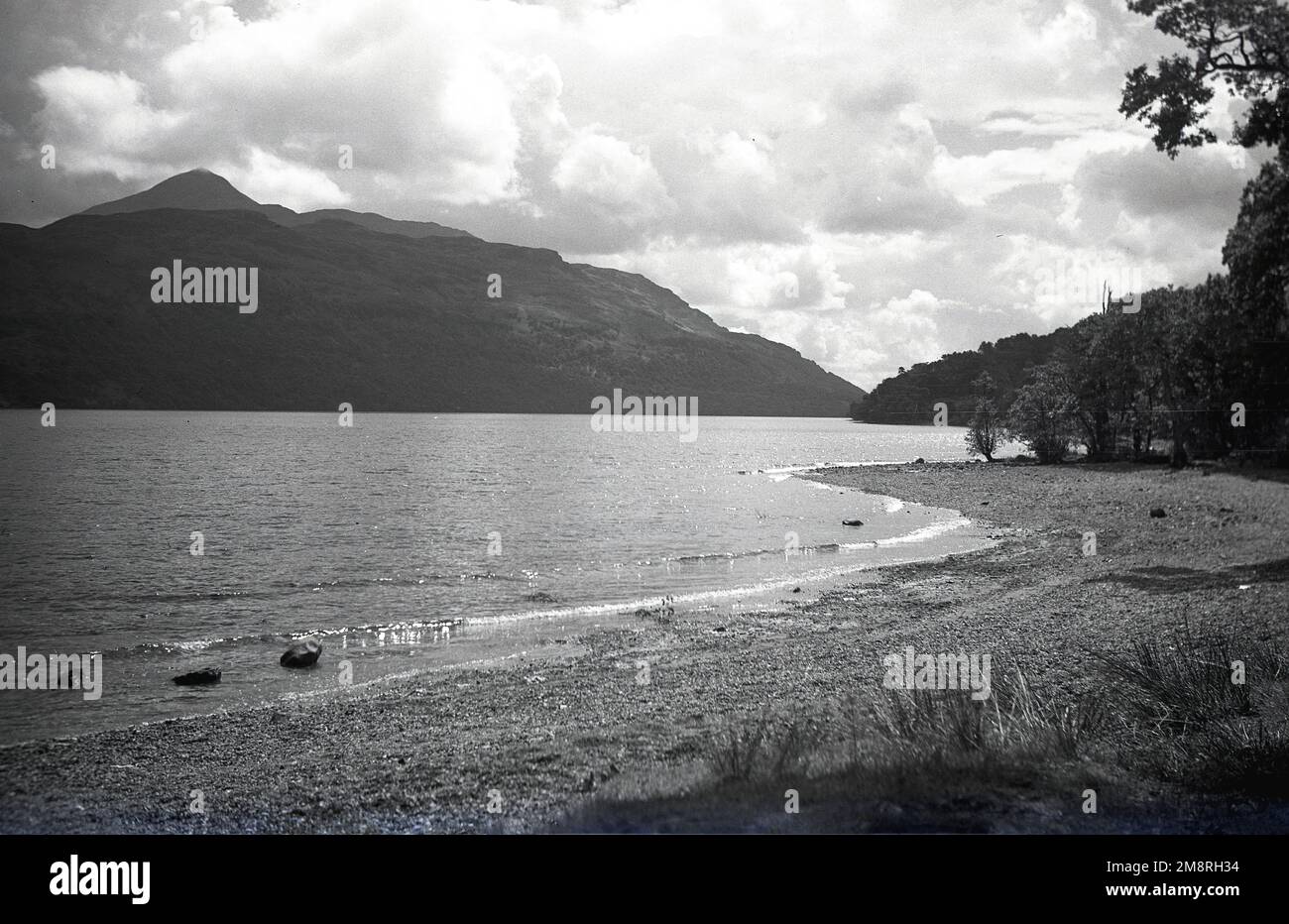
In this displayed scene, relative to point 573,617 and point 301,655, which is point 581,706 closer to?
point 301,655

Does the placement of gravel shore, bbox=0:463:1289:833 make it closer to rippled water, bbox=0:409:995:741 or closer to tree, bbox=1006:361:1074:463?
rippled water, bbox=0:409:995:741

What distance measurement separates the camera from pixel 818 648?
22625 mm

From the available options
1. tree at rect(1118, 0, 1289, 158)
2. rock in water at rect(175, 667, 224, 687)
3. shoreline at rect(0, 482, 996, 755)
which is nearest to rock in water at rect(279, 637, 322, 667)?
shoreline at rect(0, 482, 996, 755)

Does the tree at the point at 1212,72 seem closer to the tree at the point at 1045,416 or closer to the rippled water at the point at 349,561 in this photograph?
the rippled water at the point at 349,561

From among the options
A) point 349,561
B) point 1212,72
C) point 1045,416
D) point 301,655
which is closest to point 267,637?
point 301,655

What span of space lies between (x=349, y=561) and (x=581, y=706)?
26.3 m

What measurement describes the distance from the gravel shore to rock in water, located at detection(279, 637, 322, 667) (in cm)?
302

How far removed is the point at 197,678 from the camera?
→ 20812mm

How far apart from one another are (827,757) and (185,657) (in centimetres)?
1917

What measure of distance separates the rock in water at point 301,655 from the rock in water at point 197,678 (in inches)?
65.4

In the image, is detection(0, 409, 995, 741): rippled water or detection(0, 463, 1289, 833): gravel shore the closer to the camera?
detection(0, 463, 1289, 833): gravel shore

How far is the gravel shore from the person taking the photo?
12.5 m

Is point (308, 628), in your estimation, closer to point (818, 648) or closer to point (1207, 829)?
point (818, 648)
